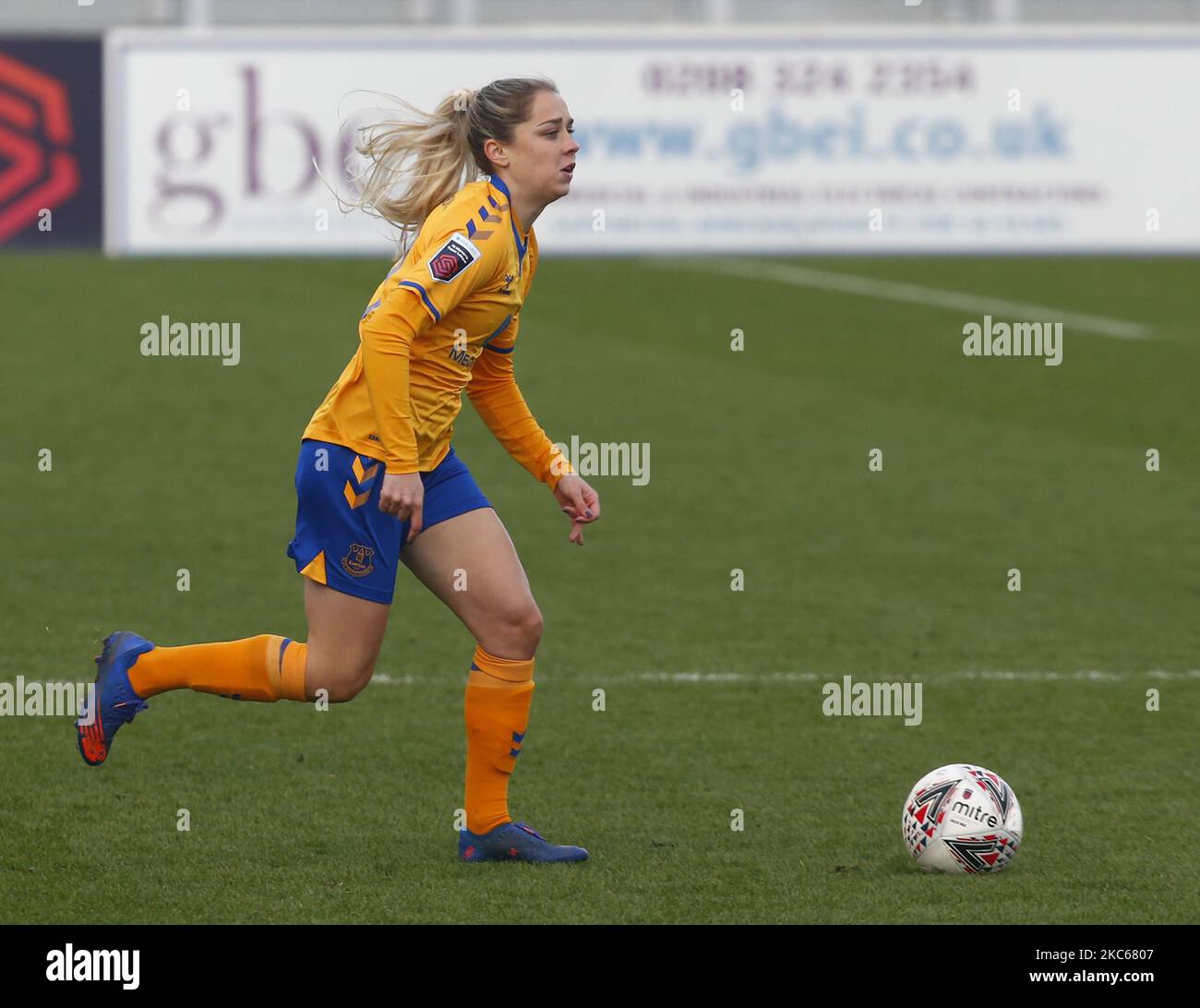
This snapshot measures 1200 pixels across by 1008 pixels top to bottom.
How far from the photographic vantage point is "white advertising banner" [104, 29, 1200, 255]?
782 inches

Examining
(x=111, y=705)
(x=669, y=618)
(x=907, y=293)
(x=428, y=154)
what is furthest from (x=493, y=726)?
(x=907, y=293)

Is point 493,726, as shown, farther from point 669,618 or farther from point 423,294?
point 669,618

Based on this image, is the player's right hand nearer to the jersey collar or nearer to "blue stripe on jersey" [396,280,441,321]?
"blue stripe on jersey" [396,280,441,321]

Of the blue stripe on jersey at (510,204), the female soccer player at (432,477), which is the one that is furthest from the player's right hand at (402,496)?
the blue stripe on jersey at (510,204)

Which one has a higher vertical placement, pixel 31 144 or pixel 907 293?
pixel 31 144

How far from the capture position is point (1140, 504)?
11.8 meters

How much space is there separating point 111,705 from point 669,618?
153 inches

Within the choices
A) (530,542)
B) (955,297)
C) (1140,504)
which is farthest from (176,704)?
(955,297)

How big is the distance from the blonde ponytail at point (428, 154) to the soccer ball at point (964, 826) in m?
2.09

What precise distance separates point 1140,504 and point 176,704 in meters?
6.42

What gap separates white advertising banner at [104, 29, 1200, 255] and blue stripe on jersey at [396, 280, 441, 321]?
14.9m

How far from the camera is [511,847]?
5543mm
